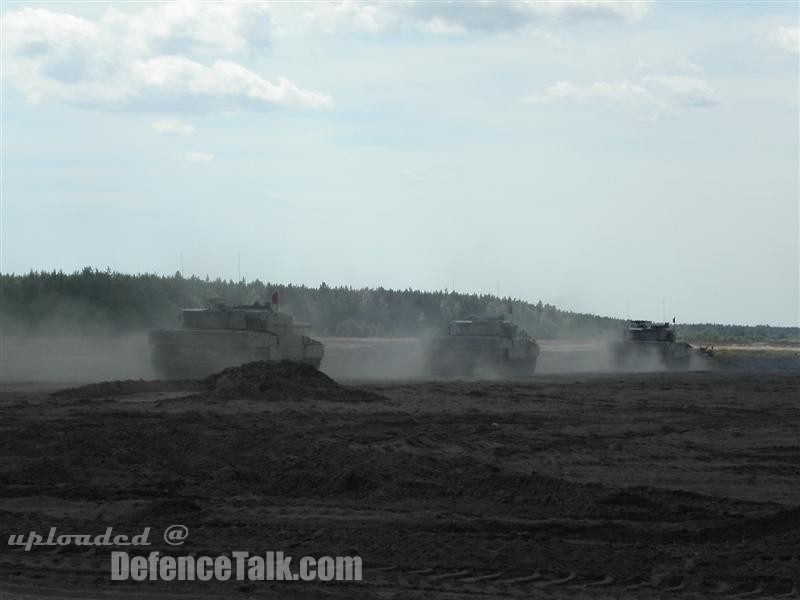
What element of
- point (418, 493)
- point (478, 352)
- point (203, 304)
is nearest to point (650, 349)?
point (478, 352)

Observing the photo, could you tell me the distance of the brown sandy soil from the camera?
27.6 feet

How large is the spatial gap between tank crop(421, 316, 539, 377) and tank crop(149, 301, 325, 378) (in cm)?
621

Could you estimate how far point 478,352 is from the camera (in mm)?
33969

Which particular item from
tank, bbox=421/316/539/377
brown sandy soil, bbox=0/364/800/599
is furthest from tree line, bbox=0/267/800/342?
brown sandy soil, bbox=0/364/800/599

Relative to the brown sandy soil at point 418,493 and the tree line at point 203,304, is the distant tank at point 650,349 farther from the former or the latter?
the brown sandy soil at point 418,493

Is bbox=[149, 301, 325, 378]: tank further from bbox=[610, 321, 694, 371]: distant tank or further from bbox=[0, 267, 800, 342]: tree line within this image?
bbox=[610, 321, 694, 371]: distant tank

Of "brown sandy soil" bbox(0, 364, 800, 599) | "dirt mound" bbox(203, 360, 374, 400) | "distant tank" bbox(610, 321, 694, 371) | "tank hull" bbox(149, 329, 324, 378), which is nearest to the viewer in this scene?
"brown sandy soil" bbox(0, 364, 800, 599)

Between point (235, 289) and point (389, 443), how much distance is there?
4514cm

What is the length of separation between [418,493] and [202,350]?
1707cm

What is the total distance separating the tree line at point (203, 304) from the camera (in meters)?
47.3

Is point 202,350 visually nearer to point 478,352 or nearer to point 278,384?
point 278,384

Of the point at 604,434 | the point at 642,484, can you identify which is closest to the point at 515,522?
the point at 642,484

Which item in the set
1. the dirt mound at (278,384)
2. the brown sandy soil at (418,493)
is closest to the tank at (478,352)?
the dirt mound at (278,384)

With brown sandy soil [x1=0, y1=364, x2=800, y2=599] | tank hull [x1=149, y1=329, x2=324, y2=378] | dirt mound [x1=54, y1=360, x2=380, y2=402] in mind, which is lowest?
brown sandy soil [x1=0, y1=364, x2=800, y2=599]
